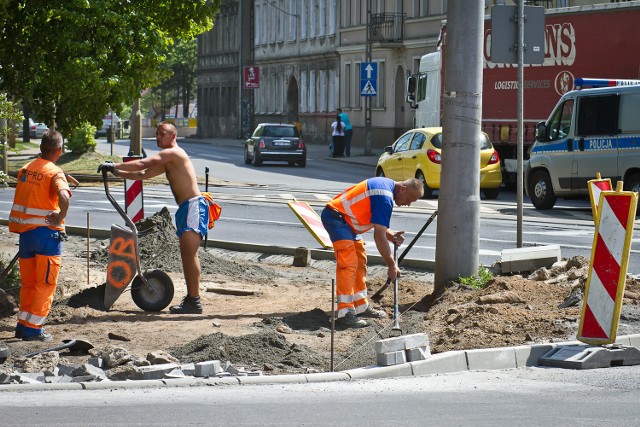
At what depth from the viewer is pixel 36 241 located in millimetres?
10430

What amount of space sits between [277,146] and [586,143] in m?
21.8

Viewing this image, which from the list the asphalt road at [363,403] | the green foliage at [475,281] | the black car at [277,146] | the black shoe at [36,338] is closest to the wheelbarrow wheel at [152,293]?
the black shoe at [36,338]

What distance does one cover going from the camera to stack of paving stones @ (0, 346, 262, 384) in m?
8.56

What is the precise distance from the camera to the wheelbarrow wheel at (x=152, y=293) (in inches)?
468

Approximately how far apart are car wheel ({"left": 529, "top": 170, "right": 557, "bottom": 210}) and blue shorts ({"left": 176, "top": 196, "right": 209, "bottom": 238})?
15174 mm

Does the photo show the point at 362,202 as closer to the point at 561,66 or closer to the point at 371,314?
the point at 371,314

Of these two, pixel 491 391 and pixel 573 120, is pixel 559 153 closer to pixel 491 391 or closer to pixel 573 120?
pixel 573 120

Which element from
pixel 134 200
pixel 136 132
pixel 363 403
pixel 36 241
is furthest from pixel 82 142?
pixel 363 403

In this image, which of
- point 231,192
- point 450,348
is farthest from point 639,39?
point 450,348

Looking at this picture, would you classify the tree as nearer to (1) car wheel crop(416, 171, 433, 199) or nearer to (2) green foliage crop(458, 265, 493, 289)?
(2) green foliage crop(458, 265, 493, 289)

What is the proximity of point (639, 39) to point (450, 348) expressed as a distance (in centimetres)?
1981

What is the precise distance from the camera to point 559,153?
2575 cm

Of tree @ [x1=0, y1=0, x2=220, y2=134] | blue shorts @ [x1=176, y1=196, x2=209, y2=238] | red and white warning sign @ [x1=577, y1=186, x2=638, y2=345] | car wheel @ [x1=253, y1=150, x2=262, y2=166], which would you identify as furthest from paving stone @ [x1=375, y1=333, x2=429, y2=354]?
car wheel @ [x1=253, y1=150, x2=262, y2=166]

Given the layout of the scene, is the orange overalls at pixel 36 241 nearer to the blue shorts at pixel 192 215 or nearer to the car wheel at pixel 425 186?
the blue shorts at pixel 192 215
